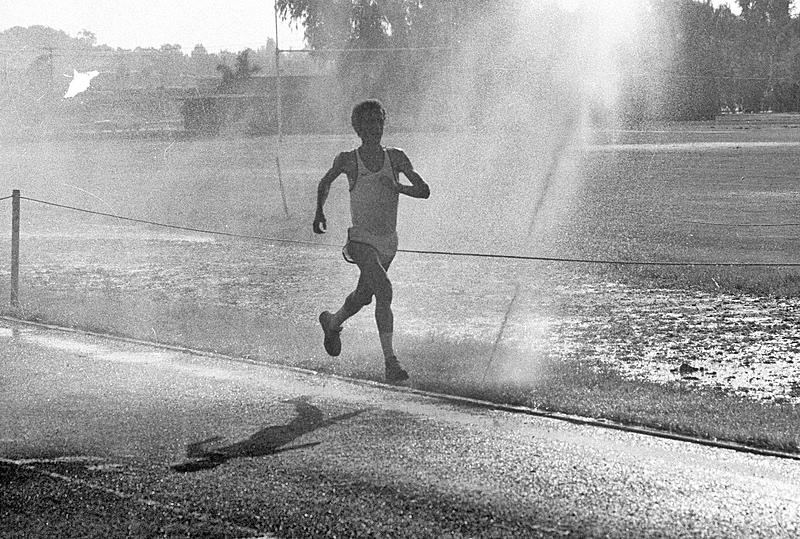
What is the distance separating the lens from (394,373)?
8688 millimetres

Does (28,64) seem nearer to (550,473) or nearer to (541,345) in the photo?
(541,345)

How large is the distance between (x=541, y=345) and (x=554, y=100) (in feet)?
40.3

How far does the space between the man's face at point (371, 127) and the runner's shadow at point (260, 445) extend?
2.09 meters

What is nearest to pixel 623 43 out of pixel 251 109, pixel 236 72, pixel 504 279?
pixel 504 279

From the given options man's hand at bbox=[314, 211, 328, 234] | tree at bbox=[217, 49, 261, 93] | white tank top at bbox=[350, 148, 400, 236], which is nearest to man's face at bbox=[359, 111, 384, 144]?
white tank top at bbox=[350, 148, 400, 236]

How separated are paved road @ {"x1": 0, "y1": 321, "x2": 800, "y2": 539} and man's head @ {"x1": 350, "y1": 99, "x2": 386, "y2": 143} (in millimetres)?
1718

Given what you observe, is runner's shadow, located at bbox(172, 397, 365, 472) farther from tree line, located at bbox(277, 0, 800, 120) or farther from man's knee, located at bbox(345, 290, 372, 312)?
tree line, located at bbox(277, 0, 800, 120)

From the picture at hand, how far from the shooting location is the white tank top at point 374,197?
28.9ft

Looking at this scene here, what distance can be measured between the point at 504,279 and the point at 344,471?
988cm

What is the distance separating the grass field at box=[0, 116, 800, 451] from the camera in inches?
360

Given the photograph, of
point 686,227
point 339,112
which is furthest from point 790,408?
point 339,112

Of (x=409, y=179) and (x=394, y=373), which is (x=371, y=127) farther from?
(x=394, y=373)

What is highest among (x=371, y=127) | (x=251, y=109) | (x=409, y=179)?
(x=251, y=109)

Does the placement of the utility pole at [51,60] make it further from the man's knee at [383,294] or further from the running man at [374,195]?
the man's knee at [383,294]
